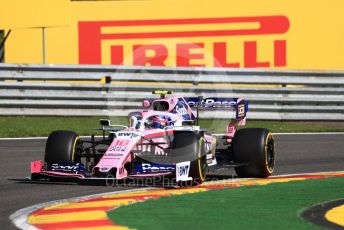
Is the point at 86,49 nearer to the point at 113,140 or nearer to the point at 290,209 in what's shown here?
the point at 113,140

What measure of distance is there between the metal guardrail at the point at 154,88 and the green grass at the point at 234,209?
8.49m

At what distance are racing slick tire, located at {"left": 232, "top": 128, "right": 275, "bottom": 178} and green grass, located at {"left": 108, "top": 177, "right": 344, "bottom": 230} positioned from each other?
100cm

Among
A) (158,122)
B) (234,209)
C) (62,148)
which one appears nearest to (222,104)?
(158,122)

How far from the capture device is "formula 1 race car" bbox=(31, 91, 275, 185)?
11.6 metres

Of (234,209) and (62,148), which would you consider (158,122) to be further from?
(234,209)

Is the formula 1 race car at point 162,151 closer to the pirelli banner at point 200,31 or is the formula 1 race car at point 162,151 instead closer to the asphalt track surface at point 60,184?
the asphalt track surface at point 60,184

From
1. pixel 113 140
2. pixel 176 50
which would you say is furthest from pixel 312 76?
pixel 113 140

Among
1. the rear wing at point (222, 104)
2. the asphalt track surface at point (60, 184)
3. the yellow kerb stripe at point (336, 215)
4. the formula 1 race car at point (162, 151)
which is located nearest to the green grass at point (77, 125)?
the asphalt track surface at point (60, 184)

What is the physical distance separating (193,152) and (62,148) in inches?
66.5

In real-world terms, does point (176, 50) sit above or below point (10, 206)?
above

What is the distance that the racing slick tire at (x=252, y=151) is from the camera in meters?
12.5

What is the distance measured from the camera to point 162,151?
497 inches

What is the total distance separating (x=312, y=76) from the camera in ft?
66.5

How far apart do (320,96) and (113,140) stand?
8.90 metres
